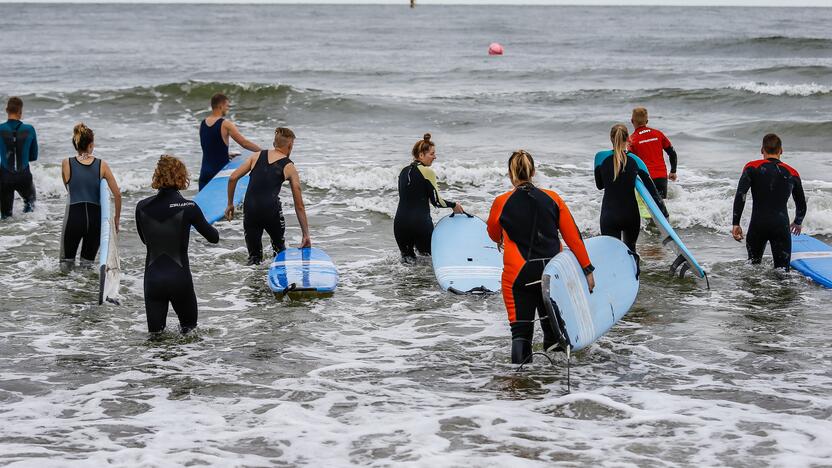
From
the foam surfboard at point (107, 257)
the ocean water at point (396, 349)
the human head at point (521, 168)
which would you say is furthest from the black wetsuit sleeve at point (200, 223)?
the human head at point (521, 168)

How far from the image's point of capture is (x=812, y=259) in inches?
363

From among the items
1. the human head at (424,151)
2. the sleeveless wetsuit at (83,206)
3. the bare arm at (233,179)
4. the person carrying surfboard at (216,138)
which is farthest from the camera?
the person carrying surfboard at (216,138)

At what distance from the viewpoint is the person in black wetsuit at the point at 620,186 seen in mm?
8547

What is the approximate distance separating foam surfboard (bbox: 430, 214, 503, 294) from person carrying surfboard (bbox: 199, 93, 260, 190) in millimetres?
2621

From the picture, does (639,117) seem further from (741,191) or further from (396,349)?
(396,349)

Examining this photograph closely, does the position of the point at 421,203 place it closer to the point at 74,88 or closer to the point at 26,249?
the point at 26,249

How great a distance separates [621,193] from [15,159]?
7532mm

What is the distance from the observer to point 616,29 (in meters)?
64.8

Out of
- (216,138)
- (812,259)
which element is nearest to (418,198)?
(216,138)

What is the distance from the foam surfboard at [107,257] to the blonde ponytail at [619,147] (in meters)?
4.79

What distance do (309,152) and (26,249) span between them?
8.17m

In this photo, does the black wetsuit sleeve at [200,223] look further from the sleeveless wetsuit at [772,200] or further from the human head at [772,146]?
the human head at [772,146]

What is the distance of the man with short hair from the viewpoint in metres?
10.7

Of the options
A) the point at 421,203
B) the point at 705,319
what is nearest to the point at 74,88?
the point at 421,203
